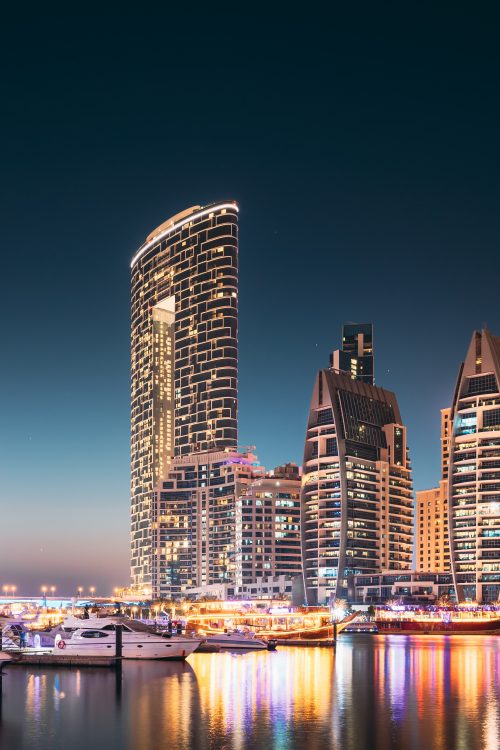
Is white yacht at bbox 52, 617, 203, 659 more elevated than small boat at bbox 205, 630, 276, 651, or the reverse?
white yacht at bbox 52, 617, 203, 659

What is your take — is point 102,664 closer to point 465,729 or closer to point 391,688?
point 391,688

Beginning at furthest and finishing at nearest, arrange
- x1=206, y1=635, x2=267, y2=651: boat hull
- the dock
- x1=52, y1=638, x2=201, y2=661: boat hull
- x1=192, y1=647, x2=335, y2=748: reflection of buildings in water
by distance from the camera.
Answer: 1. x1=206, y1=635, x2=267, y2=651: boat hull
2. x1=52, y1=638, x2=201, y2=661: boat hull
3. the dock
4. x1=192, y1=647, x2=335, y2=748: reflection of buildings in water

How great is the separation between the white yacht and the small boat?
86.9 ft

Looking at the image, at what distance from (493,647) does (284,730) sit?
342ft

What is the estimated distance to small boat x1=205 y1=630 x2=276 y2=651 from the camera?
142625 millimetres

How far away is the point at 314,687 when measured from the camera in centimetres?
9269

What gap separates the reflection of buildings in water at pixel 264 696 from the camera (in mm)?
67250

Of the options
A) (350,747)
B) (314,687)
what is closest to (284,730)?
(350,747)

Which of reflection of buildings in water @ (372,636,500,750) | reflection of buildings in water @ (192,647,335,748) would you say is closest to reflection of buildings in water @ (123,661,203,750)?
reflection of buildings in water @ (192,647,335,748)

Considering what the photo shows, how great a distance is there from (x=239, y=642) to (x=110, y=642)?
111 ft

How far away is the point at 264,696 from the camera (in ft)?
278

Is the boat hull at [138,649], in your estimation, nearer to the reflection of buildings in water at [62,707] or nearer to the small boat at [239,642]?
the reflection of buildings in water at [62,707]

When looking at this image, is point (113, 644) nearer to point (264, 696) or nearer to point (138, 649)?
point (138, 649)

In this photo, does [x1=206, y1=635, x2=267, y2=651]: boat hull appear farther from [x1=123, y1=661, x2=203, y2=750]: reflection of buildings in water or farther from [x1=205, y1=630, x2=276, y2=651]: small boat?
[x1=123, y1=661, x2=203, y2=750]: reflection of buildings in water
